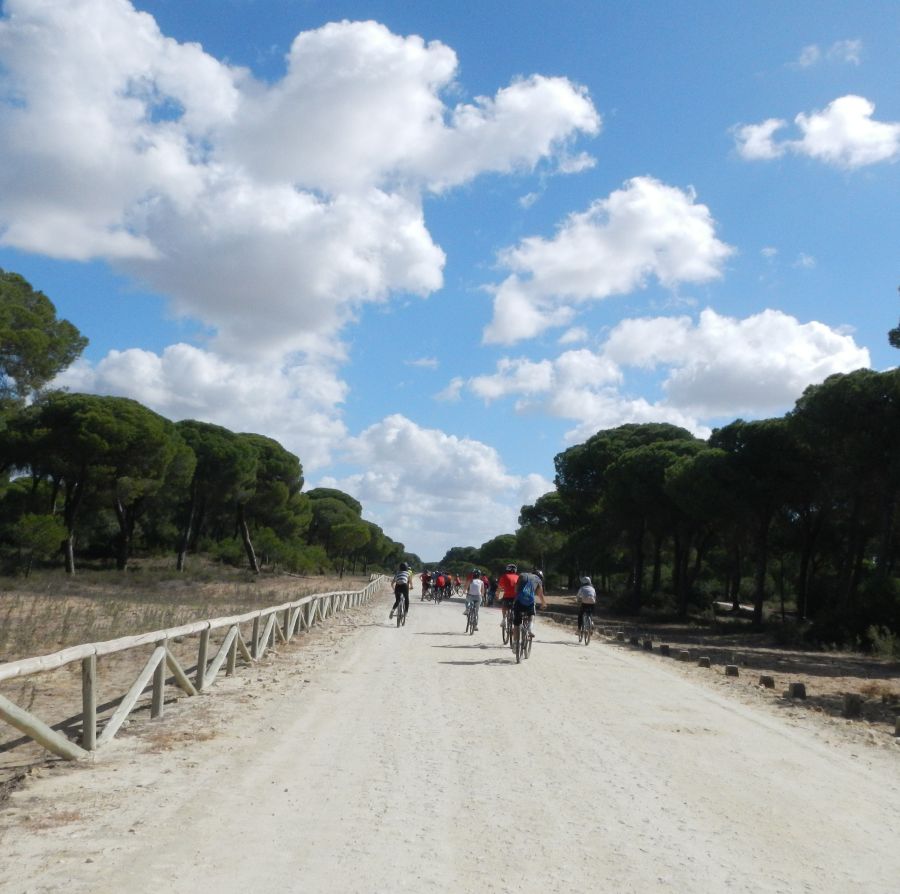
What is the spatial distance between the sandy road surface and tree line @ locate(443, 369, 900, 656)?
19.7 meters

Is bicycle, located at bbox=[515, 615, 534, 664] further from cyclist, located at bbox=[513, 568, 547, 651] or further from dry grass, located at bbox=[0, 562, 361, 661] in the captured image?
dry grass, located at bbox=[0, 562, 361, 661]

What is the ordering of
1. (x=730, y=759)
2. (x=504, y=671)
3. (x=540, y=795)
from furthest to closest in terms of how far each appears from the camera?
(x=504, y=671), (x=730, y=759), (x=540, y=795)

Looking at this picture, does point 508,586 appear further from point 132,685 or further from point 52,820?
point 52,820

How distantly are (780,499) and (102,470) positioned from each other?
30.2 m

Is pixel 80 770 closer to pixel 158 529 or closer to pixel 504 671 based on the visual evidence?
pixel 504 671

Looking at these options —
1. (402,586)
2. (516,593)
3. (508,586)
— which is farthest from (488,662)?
(402,586)

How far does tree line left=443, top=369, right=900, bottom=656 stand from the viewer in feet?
94.0

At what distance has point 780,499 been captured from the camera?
37.3 meters

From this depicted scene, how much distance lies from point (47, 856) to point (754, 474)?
36225 millimetres

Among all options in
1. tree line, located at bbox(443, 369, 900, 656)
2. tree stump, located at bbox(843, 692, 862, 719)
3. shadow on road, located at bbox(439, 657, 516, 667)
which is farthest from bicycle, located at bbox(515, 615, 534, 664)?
tree line, located at bbox(443, 369, 900, 656)

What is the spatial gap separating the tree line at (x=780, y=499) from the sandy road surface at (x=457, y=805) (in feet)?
64.5

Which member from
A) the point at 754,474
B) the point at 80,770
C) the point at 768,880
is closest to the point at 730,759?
the point at 768,880

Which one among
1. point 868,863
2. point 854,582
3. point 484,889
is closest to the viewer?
point 484,889

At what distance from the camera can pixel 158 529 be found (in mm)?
61844
